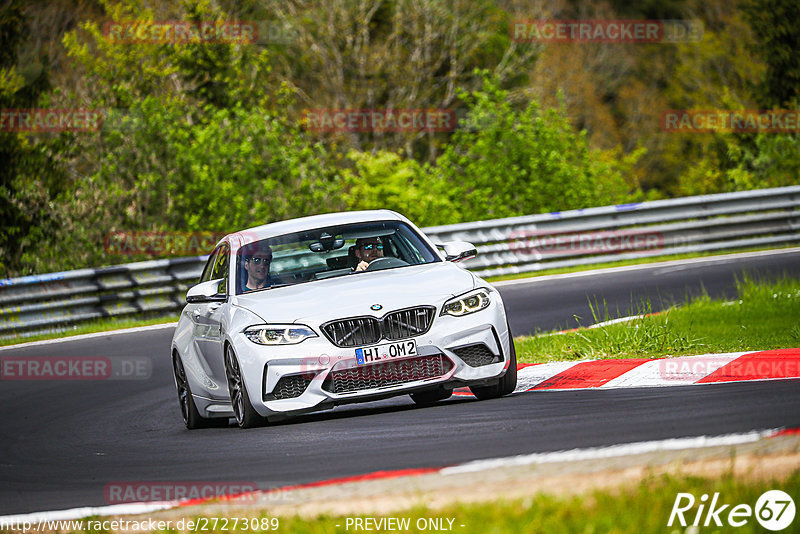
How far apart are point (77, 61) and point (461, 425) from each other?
1248 inches

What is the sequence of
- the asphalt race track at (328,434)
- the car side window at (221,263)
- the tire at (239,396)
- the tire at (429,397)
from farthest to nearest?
1. the car side window at (221,263)
2. the tire at (429,397)
3. the tire at (239,396)
4. the asphalt race track at (328,434)

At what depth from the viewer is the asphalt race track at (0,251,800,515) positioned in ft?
20.3

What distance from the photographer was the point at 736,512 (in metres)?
4.20

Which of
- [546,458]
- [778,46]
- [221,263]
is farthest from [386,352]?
[778,46]

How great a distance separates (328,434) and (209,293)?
198 centimetres

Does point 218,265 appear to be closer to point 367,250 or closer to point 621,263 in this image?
point 367,250

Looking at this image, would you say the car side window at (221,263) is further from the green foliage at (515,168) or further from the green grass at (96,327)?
the green foliage at (515,168)

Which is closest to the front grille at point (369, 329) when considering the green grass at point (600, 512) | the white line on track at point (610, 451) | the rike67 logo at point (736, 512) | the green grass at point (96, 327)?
the white line on track at point (610, 451)

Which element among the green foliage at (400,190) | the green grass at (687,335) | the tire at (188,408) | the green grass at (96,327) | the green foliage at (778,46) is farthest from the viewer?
the green foliage at (778,46)

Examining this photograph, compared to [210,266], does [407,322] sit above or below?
above

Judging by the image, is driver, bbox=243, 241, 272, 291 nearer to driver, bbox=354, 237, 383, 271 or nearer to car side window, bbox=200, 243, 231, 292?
car side window, bbox=200, 243, 231, 292

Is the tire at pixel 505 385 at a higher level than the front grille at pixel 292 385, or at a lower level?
lower

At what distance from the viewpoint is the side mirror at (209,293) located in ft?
29.5

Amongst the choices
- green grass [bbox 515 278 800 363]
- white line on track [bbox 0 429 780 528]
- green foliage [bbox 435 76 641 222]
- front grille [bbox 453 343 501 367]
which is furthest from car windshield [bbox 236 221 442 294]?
green foliage [bbox 435 76 641 222]
